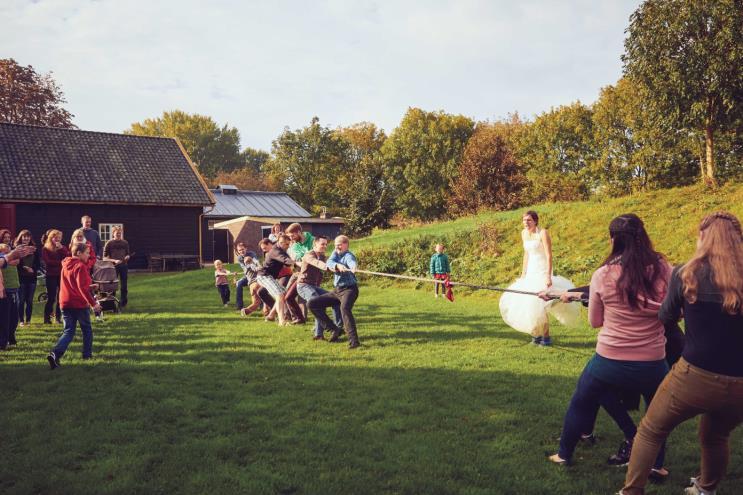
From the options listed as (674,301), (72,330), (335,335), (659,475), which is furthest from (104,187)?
(674,301)

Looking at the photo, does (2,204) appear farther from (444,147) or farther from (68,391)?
(444,147)

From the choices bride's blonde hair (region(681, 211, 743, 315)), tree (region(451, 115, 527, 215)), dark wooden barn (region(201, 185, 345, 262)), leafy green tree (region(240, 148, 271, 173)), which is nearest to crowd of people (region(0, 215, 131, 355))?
bride's blonde hair (region(681, 211, 743, 315))

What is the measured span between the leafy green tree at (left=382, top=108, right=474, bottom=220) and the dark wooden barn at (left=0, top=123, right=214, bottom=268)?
32.6 metres

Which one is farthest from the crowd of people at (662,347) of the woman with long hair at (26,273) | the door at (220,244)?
the door at (220,244)

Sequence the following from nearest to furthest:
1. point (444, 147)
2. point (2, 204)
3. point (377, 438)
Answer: point (377, 438) → point (2, 204) → point (444, 147)

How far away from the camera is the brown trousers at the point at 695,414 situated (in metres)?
3.32

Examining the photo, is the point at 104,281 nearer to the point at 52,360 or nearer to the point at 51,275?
the point at 51,275

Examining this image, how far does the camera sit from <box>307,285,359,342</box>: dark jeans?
9492mm

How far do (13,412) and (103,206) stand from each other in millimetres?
26140

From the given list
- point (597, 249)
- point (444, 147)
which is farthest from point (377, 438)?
point (444, 147)

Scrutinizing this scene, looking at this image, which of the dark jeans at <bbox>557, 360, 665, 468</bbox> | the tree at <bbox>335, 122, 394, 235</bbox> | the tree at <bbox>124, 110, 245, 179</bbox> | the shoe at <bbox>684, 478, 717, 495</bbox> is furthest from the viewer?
the tree at <bbox>124, 110, 245, 179</bbox>

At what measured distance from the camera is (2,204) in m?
26.2

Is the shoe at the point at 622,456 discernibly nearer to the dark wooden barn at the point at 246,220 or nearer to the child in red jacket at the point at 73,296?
the child in red jacket at the point at 73,296

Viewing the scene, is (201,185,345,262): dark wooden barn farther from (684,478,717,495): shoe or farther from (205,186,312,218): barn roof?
(684,478,717,495): shoe
